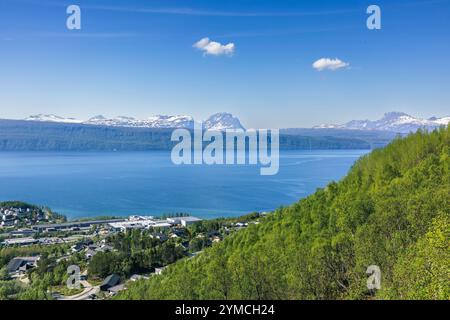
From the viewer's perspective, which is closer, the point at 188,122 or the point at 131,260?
the point at 131,260

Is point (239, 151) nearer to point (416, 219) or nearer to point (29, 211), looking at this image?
point (29, 211)

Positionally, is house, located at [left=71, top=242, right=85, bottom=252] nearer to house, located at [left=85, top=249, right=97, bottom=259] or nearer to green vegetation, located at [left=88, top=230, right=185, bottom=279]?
house, located at [left=85, top=249, right=97, bottom=259]

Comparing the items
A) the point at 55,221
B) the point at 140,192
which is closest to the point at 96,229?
the point at 55,221

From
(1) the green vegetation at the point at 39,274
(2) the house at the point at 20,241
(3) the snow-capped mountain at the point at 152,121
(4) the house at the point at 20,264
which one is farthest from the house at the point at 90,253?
(3) the snow-capped mountain at the point at 152,121

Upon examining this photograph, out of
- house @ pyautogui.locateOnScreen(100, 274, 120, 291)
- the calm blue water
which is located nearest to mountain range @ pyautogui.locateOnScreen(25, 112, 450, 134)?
the calm blue water

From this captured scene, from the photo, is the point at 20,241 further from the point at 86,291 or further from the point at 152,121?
the point at 152,121

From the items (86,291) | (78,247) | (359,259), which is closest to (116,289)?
(86,291)
